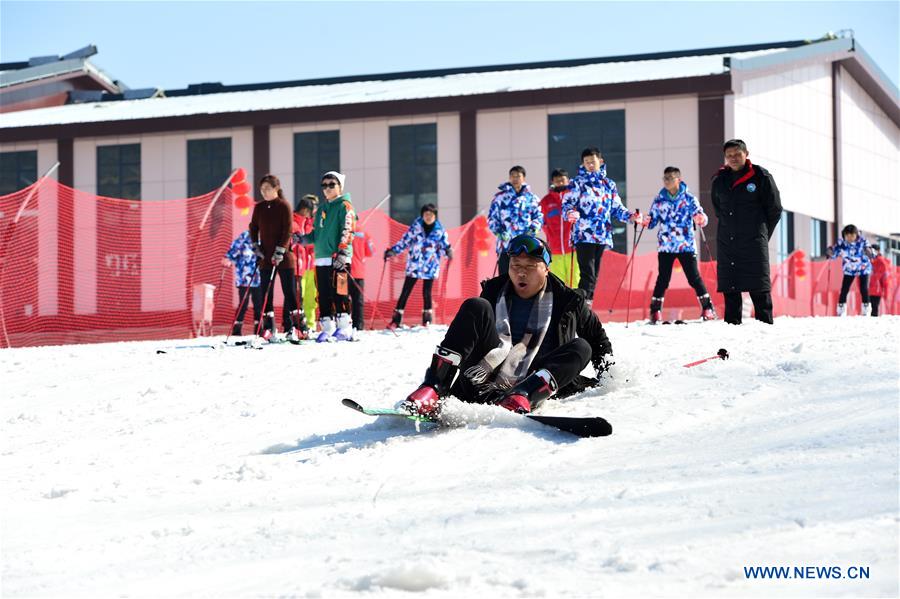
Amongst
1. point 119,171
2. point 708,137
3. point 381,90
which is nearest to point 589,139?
point 708,137

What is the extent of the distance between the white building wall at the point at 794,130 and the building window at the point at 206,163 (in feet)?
38.0

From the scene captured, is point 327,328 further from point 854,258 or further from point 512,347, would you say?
point 854,258

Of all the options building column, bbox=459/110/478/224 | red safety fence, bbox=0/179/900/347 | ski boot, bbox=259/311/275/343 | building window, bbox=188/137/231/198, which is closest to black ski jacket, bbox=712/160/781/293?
ski boot, bbox=259/311/275/343

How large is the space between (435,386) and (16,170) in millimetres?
24078

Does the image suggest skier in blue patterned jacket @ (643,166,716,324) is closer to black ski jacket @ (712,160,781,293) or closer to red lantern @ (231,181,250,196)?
black ski jacket @ (712,160,781,293)

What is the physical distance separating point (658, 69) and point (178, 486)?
74.6 ft

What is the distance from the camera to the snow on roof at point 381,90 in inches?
966

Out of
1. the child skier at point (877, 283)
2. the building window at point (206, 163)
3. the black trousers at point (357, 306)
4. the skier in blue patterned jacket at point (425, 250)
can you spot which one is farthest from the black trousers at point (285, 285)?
the building window at point (206, 163)

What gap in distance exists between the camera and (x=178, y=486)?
4.97 m

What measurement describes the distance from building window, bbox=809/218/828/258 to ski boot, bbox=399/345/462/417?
73.0 feet

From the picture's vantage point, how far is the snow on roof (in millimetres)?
24547

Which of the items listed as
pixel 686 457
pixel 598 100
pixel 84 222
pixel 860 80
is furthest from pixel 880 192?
pixel 686 457

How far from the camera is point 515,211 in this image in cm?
1191

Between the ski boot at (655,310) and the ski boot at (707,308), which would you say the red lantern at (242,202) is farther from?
the ski boot at (707,308)
